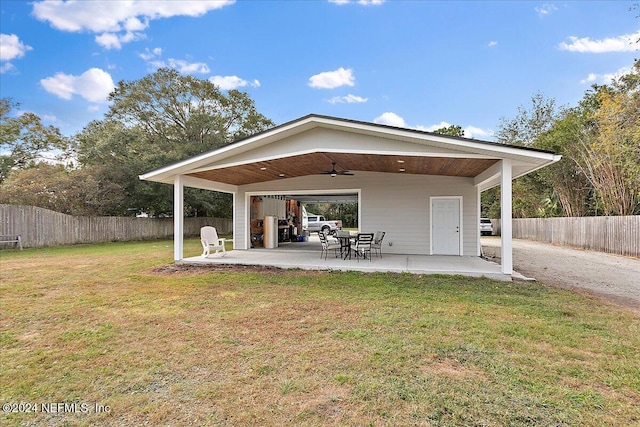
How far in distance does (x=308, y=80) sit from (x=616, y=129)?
13815 millimetres

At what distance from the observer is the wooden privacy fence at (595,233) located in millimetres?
11500

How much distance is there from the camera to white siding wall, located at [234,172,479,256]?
10.6 m

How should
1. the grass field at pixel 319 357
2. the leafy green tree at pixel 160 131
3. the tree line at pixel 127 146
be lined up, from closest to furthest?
1. the grass field at pixel 319 357
2. the tree line at pixel 127 146
3. the leafy green tree at pixel 160 131

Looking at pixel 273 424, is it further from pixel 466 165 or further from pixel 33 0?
pixel 33 0

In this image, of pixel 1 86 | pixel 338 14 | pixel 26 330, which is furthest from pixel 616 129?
pixel 1 86

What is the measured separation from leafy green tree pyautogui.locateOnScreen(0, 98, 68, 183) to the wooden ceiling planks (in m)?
13.6

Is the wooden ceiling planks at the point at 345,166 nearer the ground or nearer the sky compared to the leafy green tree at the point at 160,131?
nearer the ground

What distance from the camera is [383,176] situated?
Answer: 11.2 meters

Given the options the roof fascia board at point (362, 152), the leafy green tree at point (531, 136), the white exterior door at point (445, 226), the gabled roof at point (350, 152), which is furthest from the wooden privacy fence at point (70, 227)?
the leafy green tree at point (531, 136)

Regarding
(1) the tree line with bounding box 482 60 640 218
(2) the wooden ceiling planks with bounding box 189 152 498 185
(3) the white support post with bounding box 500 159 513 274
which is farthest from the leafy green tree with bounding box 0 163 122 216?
(1) the tree line with bounding box 482 60 640 218

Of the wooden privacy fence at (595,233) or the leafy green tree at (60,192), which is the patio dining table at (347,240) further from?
the leafy green tree at (60,192)

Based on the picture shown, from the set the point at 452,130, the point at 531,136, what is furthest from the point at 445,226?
the point at 452,130

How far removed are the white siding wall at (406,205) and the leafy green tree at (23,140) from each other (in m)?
16.8

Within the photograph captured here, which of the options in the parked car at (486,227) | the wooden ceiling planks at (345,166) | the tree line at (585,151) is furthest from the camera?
the parked car at (486,227)
